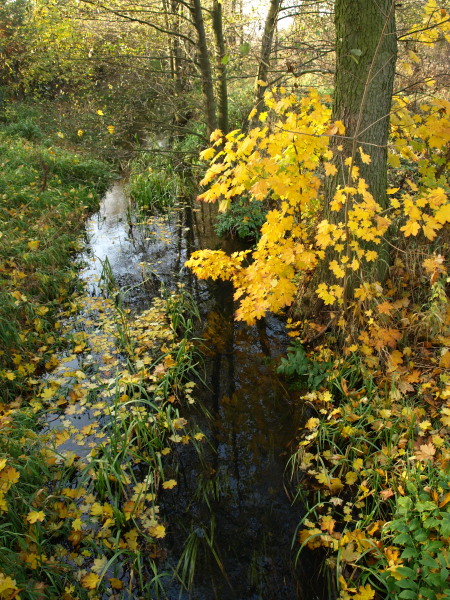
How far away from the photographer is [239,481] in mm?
3195

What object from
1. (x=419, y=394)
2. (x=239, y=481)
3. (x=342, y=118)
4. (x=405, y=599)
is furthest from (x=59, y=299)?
(x=405, y=599)

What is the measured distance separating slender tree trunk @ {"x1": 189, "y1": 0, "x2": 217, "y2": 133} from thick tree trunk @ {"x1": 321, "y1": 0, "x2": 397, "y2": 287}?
10.0ft

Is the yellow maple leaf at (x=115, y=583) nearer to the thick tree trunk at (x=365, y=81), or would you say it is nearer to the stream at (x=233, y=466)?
the stream at (x=233, y=466)

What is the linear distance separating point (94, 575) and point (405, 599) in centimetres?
173

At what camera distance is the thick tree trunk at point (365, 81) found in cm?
332

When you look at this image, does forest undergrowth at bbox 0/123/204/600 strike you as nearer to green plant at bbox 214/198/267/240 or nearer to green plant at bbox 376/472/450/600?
green plant at bbox 376/472/450/600

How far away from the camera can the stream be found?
102 inches

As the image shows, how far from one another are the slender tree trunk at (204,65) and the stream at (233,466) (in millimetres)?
2682

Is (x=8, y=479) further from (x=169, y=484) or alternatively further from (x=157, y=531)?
(x=169, y=484)

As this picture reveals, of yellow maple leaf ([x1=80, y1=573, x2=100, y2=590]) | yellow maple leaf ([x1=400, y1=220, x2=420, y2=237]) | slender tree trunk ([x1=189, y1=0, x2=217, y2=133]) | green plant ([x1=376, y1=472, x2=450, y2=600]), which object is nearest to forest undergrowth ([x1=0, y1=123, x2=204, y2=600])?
yellow maple leaf ([x1=80, y1=573, x2=100, y2=590])

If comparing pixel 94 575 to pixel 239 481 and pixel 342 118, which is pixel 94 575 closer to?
pixel 239 481

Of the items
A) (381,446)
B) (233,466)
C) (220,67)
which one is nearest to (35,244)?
(220,67)

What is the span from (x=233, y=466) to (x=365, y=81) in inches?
135

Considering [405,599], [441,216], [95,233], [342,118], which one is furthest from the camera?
[95,233]
